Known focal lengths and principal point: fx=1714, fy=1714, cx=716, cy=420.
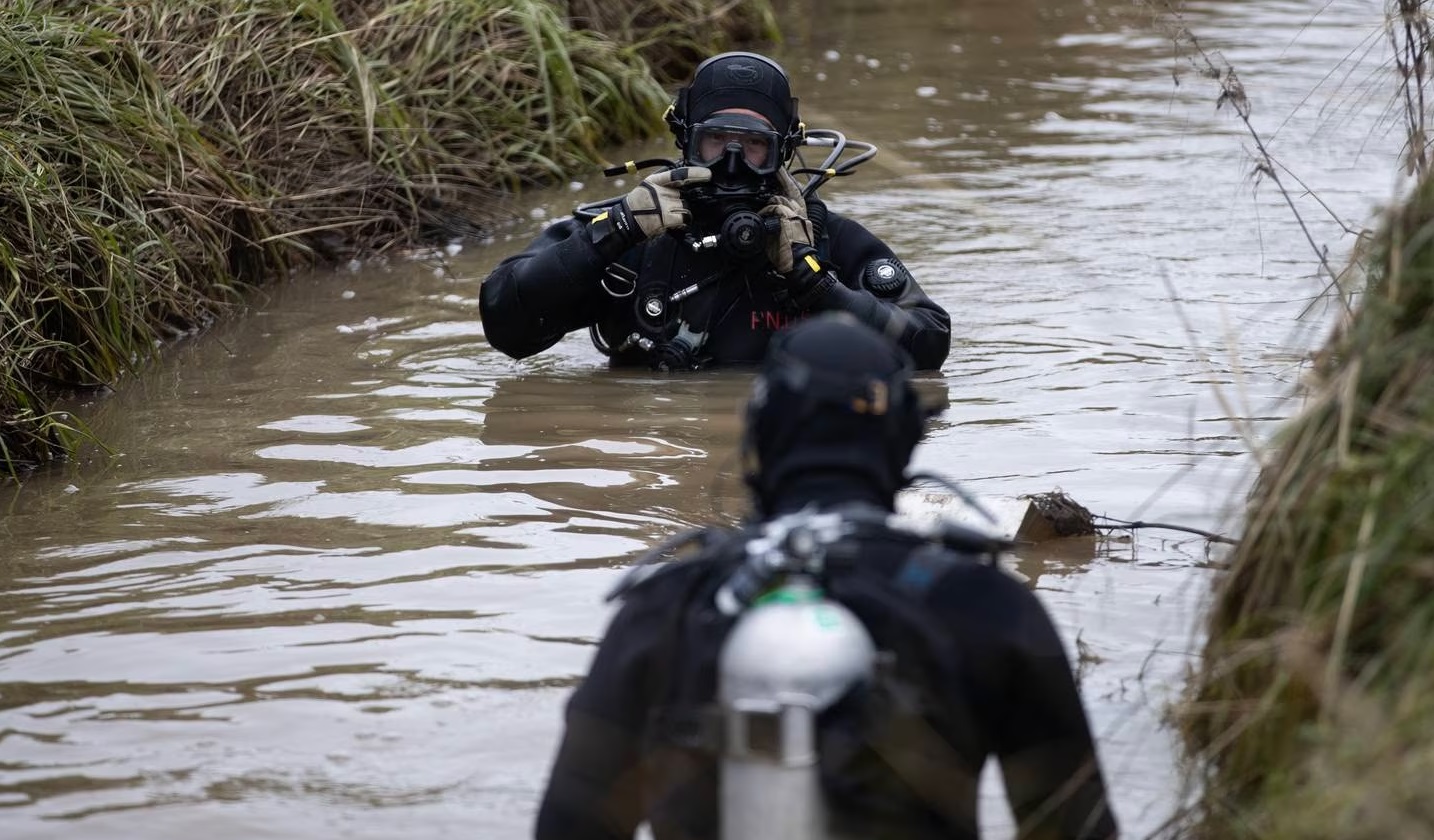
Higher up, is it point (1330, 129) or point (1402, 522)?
point (1330, 129)

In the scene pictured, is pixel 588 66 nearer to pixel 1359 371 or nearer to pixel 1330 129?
pixel 1330 129

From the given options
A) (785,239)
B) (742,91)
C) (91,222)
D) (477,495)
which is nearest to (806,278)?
(785,239)

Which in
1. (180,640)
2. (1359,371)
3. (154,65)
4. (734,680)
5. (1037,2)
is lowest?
(180,640)

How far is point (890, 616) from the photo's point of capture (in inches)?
79.4

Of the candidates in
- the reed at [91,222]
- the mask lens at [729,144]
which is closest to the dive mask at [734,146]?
the mask lens at [729,144]

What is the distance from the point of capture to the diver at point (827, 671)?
1.88m

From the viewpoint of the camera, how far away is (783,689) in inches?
72.8

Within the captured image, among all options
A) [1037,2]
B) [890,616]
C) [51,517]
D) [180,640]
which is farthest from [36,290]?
[1037,2]

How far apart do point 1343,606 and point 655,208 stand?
3.14m

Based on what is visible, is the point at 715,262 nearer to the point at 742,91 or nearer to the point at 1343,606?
the point at 742,91

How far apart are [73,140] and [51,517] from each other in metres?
2.14

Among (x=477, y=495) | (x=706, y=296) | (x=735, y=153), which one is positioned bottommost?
(x=477, y=495)

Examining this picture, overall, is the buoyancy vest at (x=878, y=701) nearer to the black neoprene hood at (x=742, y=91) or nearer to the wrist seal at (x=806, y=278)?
the wrist seal at (x=806, y=278)

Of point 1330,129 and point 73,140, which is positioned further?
point 1330,129
